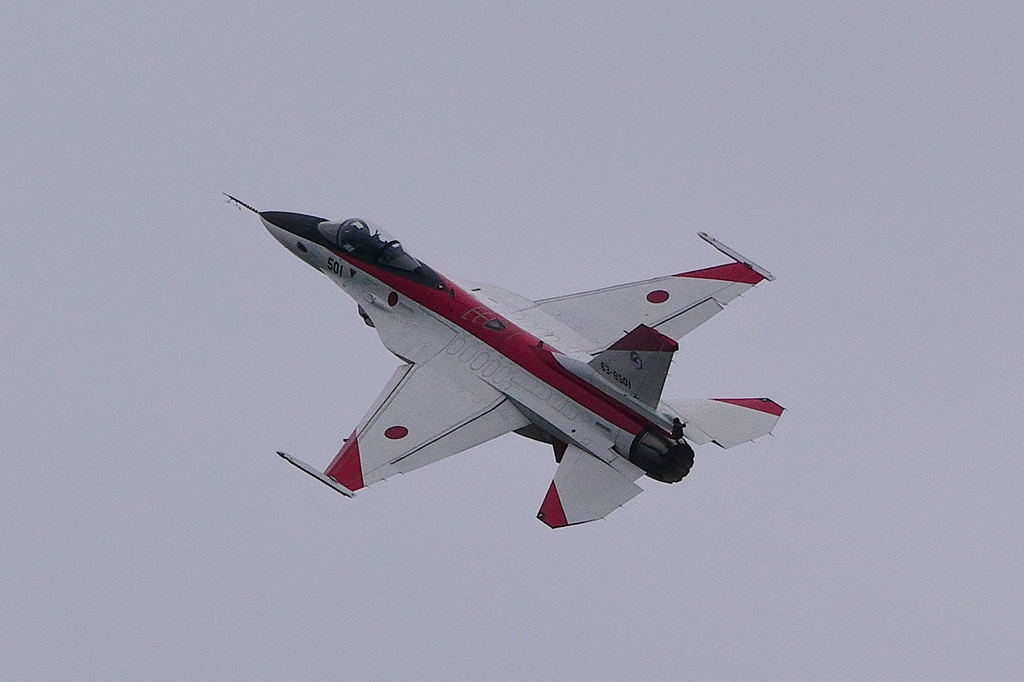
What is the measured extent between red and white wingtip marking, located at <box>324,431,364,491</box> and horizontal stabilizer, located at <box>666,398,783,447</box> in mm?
5275

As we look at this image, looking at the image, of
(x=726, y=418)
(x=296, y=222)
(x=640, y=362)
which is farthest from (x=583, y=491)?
(x=296, y=222)

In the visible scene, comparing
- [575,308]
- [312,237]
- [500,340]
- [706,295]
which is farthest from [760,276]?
[312,237]

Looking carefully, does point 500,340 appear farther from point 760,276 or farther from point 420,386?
point 760,276

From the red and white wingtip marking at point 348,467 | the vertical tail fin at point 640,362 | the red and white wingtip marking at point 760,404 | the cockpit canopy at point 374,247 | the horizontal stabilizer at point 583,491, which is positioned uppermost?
the cockpit canopy at point 374,247

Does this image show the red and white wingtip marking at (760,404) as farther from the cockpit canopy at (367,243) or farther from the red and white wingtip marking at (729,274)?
the cockpit canopy at (367,243)

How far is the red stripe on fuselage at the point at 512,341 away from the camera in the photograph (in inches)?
1097

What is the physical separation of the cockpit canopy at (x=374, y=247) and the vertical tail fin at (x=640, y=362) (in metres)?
4.07

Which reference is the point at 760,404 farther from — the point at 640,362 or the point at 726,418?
the point at 640,362

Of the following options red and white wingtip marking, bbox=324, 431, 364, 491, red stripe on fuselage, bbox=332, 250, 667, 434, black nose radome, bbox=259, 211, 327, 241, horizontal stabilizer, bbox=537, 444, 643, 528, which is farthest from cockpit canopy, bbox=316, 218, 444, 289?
horizontal stabilizer, bbox=537, 444, 643, 528

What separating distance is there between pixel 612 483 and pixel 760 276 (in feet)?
21.3

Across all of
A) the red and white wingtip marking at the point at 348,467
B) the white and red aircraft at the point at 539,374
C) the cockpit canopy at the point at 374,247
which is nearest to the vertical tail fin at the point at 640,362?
the white and red aircraft at the point at 539,374

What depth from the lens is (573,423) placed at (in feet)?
91.9

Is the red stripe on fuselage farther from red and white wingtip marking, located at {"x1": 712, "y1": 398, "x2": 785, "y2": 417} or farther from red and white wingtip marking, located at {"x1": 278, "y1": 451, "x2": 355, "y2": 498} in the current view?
red and white wingtip marking, located at {"x1": 278, "y1": 451, "x2": 355, "y2": 498}

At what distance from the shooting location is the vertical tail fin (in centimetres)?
2733
